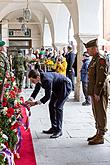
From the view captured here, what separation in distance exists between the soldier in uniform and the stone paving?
246 millimetres

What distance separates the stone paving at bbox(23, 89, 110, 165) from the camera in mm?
4246

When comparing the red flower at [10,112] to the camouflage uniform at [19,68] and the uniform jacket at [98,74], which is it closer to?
the uniform jacket at [98,74]

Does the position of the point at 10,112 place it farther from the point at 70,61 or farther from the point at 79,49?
the point at 70,61

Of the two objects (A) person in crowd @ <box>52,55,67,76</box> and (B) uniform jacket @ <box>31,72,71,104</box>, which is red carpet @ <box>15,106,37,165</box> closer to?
(B) uniform jacket @ <box>31,72,71,104</box>

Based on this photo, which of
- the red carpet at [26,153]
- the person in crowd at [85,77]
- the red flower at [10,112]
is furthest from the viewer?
the person in crowd at [85,77]

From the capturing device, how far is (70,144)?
5000mm

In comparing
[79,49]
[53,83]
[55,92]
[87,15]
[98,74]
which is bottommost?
[55,92]

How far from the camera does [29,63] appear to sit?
1212 centimetres

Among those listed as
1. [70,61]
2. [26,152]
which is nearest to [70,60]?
[70,61]

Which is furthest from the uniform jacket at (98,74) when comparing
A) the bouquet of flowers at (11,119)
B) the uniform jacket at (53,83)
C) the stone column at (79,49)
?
the stone column at (79,49)

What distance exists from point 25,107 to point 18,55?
6672 millimetres

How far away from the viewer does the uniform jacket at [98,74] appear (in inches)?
185

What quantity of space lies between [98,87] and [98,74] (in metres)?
0.18

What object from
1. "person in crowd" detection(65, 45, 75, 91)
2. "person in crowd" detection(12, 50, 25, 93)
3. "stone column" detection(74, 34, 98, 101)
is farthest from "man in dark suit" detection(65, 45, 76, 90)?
"person in crowd" detection(12, 50, 25, 93)
